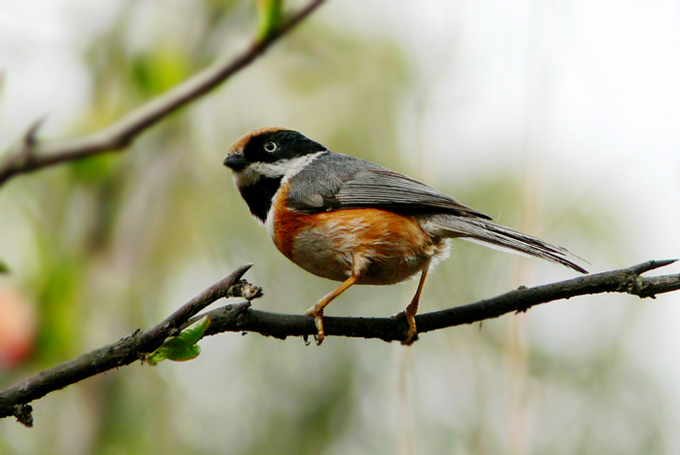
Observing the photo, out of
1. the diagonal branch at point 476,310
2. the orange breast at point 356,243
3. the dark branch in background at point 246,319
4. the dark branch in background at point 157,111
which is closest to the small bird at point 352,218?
the orange breast at point 356,243

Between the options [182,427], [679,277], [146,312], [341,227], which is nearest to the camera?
[679,277]

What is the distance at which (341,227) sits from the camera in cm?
373

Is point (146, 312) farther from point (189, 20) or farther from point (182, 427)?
point (189, 20)

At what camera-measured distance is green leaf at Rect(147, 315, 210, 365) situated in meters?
1.91

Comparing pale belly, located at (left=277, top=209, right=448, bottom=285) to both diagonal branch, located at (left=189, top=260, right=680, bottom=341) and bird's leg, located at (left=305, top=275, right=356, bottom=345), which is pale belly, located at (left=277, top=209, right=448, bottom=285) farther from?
diagonal branch, located at (left=189, top=260, right=680, bottom=341)

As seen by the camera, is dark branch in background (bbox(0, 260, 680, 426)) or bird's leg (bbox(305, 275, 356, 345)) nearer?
dark branch in background (bbox(0, 260, 680, 426))

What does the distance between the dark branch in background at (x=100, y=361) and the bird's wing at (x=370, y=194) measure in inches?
75.8

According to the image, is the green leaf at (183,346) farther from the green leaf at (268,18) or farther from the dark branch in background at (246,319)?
the green leaf at (268,18)

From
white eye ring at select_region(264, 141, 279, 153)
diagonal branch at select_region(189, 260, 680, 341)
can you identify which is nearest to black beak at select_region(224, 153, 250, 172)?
white eye ring at select_region(264, 141, 279, 153)

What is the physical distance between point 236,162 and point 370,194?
793mm

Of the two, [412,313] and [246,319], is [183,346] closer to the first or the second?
[246,319]

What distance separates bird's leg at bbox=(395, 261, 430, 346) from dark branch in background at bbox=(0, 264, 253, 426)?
1075 mm

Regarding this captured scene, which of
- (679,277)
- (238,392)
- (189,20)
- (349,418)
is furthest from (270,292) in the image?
(679,277)

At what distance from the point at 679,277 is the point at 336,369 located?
5.45m
